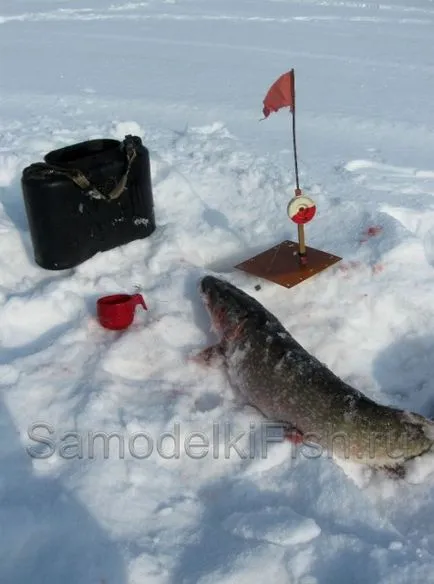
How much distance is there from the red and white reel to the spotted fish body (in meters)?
0.62

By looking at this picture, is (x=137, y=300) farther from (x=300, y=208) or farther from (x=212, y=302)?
(x=300, y=208)

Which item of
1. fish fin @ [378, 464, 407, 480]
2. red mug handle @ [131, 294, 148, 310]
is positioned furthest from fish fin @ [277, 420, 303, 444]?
red mug handle @ [131, 294, 148, 310]

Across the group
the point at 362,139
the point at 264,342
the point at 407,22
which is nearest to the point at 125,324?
the point at 264,342

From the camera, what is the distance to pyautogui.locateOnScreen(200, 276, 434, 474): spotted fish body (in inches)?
107

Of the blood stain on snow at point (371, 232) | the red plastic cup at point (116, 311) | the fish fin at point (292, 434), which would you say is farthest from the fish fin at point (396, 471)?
the blood stain on snow at point (371, 232)

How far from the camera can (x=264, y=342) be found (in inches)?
125

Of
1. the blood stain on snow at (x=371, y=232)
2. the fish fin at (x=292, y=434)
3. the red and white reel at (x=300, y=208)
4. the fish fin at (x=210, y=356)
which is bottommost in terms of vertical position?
the fish fin at (x=292, y=434)

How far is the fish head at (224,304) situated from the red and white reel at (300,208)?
549 millimetres

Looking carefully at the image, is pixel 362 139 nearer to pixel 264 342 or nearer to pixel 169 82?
pixel 169 82

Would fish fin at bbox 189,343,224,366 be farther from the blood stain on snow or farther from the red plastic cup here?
the blood stain on snow

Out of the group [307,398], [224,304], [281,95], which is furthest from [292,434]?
[281,95]

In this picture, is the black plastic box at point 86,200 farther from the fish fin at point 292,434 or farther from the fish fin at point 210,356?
the fish fin at point 292,434

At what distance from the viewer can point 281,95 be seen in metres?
3.68

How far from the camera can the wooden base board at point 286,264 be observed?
12.6ft
